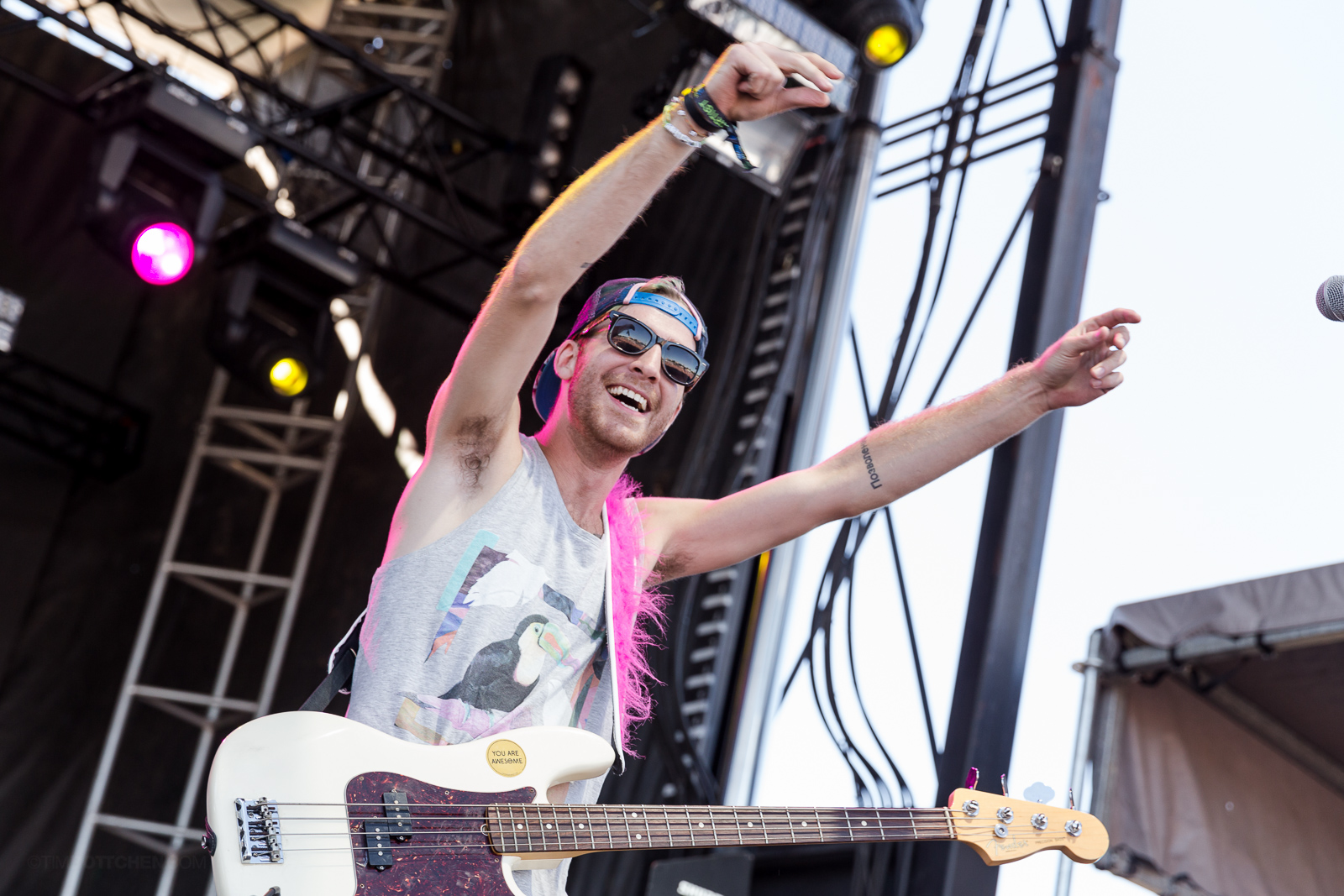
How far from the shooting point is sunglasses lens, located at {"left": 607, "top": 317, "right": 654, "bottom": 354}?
2.13 metres

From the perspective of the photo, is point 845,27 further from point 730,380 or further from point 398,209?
point 398,209

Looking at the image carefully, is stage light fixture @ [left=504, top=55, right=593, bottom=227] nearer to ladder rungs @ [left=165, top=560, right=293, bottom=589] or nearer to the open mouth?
ladder rungs @ [left=165, top=560, right=293, bottom=589]

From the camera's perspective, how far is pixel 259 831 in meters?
1.67

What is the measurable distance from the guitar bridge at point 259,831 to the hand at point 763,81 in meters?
1.16

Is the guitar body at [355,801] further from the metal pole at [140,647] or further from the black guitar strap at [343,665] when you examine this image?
the metal pole at [140,647]

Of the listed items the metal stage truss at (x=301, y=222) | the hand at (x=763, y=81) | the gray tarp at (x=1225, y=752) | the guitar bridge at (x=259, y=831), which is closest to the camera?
the guitar bridge at (x=259, y=831)

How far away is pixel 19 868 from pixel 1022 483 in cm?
622

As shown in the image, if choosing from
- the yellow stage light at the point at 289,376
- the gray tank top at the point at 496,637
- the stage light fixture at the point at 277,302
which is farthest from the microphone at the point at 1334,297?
the yellow stage light at the point at 289,376

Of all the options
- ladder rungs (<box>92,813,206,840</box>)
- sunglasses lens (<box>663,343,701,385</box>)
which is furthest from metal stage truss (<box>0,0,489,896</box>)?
sunglasses lens (<box>663,343,701,385</box>)

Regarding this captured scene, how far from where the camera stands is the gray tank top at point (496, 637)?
1896 mm

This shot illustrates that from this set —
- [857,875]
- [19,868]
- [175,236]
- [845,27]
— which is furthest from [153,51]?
[857,875]

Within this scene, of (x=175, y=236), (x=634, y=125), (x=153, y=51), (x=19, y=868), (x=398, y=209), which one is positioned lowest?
(x=19, y=868)

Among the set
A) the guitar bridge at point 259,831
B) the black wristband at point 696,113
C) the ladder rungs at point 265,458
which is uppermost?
the ladder rungs at point 265,458

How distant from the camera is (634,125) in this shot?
6.14m
